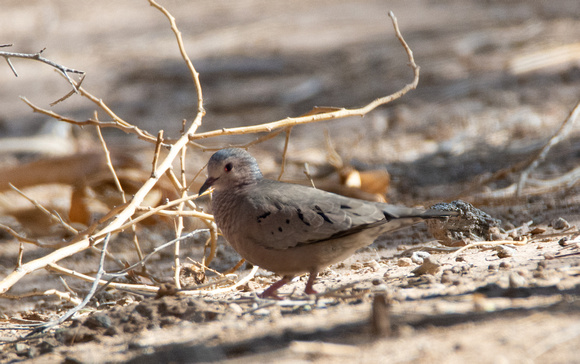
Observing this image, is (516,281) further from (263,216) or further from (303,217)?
(263,216)

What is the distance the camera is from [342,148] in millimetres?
7977

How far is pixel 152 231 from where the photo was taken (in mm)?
6055

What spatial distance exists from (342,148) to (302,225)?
4740 mm

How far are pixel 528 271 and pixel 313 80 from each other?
25.4 ft

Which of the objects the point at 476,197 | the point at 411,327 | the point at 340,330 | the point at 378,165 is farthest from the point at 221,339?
the point at 378,165

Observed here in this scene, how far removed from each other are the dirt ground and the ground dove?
0.23 meters

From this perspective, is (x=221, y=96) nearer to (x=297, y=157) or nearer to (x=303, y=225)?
(x=297, y=157)

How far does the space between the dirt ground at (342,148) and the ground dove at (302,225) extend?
0.23m

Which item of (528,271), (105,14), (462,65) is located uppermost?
(105,14)

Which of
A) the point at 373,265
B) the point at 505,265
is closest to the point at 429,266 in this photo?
the point at 505,265

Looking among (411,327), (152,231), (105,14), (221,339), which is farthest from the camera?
(105,14)

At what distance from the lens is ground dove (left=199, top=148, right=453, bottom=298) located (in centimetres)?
331

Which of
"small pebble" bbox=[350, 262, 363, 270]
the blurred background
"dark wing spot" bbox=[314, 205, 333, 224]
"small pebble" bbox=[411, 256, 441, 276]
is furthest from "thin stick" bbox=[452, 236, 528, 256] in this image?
the blurred background

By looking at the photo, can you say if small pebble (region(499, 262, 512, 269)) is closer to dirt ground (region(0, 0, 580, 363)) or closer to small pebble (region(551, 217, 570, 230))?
dirt ground (region(0, 0, 580, 363))
